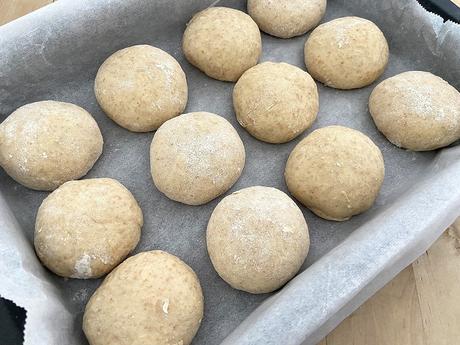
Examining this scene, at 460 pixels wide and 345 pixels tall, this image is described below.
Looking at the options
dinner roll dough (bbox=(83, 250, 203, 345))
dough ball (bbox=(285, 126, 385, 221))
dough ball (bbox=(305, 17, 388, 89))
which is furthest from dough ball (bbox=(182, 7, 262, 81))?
dinner roll dough (bbox=(83, 250, 203, 345))

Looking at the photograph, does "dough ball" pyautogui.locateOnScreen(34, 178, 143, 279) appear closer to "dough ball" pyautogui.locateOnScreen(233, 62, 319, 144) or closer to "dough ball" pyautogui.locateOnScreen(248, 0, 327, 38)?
"dough ball" pyautogui.locateOnScreen(233, 62, 319, 144)

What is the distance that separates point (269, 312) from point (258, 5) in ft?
3.90

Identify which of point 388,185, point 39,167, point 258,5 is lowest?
point 39,167

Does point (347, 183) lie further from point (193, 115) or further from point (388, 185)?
point (193, 115)

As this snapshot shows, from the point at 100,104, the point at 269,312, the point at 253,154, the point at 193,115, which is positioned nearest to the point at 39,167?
the point at 100,104

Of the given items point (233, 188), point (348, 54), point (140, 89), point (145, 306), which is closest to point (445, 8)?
point (348, 54)

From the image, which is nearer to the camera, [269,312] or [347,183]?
[269,312]

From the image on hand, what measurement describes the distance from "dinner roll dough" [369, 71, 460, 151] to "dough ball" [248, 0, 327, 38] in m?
0.42

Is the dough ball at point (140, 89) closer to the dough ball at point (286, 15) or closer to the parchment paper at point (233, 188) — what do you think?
the parchment paper at point (233, 188)

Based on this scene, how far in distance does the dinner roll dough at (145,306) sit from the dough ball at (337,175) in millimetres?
448

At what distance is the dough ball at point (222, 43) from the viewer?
155 cm

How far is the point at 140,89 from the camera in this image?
4.71ft

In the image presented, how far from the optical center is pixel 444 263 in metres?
1.39

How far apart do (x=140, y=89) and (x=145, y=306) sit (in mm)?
704
